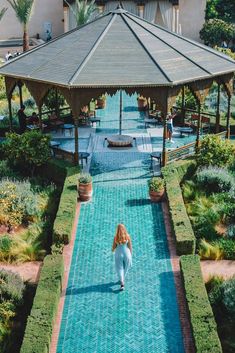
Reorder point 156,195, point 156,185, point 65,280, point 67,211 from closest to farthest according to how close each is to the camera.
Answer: point 65,280 → point 67,211 → point 156,185 → point 156,195

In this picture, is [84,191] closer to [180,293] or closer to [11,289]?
[11,289]

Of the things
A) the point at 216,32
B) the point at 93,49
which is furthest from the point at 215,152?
the point at 216,32

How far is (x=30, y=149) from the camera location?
19250 millimetres

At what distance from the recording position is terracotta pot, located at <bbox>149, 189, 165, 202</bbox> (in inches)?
673

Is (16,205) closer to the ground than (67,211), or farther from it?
closer to the ground

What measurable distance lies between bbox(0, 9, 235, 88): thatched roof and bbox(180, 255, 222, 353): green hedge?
7661 mm

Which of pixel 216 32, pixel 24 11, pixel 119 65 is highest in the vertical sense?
pixel 24 11

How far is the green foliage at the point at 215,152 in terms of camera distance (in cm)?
1922

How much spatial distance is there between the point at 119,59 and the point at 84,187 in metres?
5.34

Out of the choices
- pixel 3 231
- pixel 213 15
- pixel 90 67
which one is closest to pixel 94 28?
pixel 90 67

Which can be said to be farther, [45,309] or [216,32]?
[216,32]

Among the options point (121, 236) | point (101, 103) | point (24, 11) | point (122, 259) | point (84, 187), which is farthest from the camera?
point (24, 11)

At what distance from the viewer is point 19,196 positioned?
16.9 m

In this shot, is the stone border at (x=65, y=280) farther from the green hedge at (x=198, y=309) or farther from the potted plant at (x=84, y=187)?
the green hedge at (x=198, y=309)
